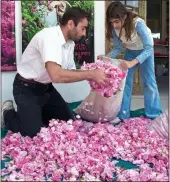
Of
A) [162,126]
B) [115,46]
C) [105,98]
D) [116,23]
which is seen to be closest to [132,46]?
[115,46]

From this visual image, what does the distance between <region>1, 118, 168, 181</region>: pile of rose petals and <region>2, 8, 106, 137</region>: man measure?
0.53ft

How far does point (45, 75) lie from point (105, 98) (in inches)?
25.0

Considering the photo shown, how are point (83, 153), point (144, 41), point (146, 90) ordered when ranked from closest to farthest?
1. point (83, 153)
2. point (144, 41)
3. point (146, 90)

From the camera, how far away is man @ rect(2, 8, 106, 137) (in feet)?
8.36

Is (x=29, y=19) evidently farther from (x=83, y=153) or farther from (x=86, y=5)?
(x=83, y=153)

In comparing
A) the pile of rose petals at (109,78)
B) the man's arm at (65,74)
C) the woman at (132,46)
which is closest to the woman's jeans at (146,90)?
the woman at (132,46)

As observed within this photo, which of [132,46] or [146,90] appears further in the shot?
[146,90]

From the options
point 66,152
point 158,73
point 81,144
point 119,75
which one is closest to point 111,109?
point 119,75

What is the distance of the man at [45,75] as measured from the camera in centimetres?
255

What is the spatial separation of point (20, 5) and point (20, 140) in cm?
150

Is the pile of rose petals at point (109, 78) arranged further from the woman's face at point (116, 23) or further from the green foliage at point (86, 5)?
the green foliage at point (86, 5)

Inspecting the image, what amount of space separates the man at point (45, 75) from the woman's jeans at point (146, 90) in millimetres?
780

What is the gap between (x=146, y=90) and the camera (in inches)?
150

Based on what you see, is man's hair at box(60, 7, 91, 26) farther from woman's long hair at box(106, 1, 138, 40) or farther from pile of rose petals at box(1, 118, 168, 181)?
pile of rose petals at box(1, 118, 168, 181)
